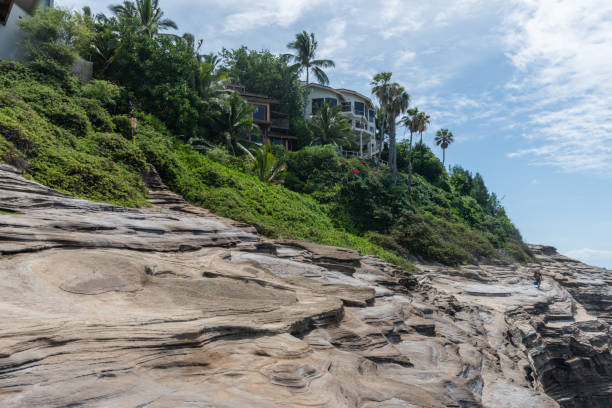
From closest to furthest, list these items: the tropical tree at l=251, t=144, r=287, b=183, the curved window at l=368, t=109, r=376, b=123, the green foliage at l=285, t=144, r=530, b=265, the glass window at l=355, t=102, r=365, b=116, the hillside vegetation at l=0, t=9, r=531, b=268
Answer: the hillside vegetation at l=0, t=9, r=531, b=268 → the tropical tree at l=251, t=144, r=287, b=183 → the green foliage at l=285, t=144, r=530, b=265 → the glass window at l=355, t=102, r=365, b=116 → the curved window at l=368, t=109, r=376, b=123

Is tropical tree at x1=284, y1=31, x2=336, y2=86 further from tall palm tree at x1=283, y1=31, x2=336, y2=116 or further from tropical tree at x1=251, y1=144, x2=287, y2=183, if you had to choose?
tropical tree at x1=251, y1=144, x2=287, y2=183

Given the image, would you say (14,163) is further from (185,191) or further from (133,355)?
(133,355)

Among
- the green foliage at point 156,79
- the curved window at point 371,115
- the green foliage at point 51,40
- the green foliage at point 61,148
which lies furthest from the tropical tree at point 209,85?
the curved window at point 371,115

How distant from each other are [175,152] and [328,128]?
23.2 m

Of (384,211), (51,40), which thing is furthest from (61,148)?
(384,211)

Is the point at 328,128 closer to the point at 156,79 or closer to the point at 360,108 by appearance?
the point at 360,108

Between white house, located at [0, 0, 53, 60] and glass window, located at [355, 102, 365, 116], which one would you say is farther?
glass window, located at [355, 102, 365, 116]

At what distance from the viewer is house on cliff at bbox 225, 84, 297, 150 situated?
132ft

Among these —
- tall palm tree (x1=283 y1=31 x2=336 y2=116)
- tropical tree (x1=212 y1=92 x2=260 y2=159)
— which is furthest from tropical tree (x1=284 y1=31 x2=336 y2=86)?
tropical tree (x1=212 y1=92 x2=260 y2=159)

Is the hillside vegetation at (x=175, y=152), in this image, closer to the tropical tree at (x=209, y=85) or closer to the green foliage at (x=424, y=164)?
the tropical tree at (x=209, y=85)

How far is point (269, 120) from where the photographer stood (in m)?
41.1

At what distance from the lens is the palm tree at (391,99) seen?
38.5 metres

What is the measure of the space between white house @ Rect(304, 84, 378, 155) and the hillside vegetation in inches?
542

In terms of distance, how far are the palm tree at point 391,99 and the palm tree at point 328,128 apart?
16.6ft
